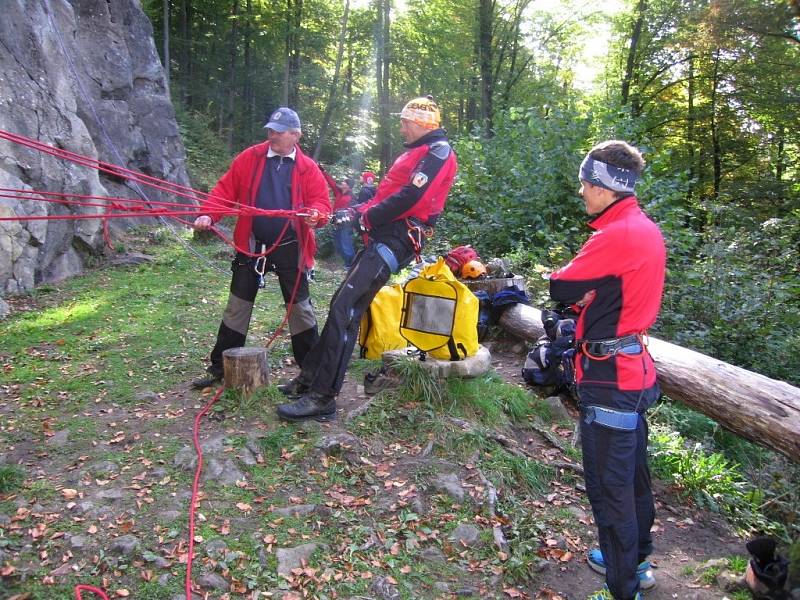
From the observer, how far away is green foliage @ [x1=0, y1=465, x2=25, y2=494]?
3572mm

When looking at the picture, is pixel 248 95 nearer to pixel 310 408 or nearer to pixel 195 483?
pixel 310 408

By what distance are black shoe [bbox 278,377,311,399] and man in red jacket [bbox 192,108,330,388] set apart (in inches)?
25.0

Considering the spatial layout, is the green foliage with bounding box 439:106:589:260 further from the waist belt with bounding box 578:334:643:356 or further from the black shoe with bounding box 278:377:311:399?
the waist belt with bounding box 578:334:643:356

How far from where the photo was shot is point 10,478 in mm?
3645

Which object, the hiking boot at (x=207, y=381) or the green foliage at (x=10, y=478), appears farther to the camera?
the hiking boot at (x=207, y=381)

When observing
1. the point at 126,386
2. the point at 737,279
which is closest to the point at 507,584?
the point at 126,386

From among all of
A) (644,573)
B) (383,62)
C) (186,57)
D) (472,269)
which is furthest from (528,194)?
(186,57)

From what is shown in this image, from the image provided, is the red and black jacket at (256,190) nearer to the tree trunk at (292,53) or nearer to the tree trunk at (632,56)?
the tree trunk at (632,56)

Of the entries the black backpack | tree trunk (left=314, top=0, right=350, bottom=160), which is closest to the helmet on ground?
the black backpack

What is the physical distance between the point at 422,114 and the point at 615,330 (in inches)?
89.3

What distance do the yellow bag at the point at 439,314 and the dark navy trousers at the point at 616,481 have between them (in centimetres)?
202

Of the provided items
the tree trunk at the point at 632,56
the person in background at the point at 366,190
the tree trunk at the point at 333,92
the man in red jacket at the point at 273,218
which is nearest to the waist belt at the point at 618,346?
the man in red jacket at the point at 273,218

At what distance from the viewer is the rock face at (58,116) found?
25.6ft

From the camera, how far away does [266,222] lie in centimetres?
481
